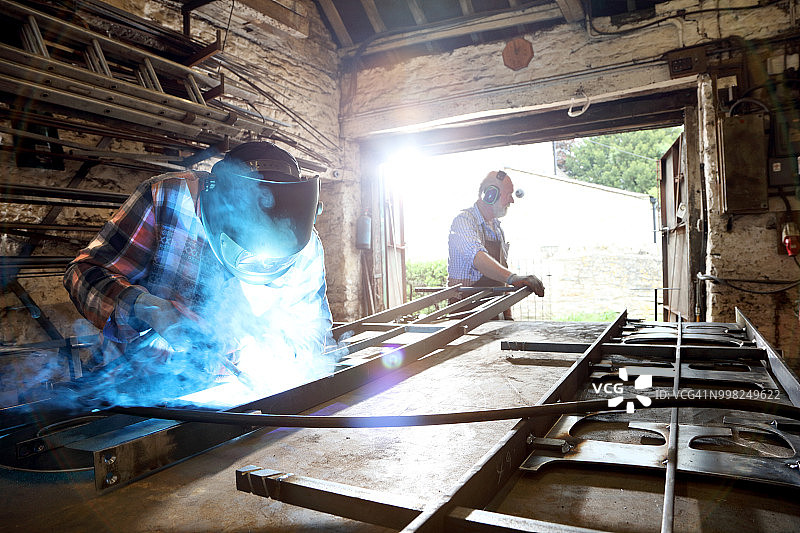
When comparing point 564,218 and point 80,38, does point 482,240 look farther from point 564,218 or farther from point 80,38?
point 564,218

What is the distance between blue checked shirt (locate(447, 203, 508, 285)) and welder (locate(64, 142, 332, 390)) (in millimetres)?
2934

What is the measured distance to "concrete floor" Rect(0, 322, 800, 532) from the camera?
0.94 meters

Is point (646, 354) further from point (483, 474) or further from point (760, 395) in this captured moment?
point (483, 474)

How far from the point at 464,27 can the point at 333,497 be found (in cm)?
614

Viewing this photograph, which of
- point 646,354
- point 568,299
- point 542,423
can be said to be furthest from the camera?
point 568,299

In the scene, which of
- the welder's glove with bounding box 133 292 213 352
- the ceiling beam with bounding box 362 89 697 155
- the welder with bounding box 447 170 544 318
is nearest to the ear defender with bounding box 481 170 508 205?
the welder with bounding box 447 170 544 318

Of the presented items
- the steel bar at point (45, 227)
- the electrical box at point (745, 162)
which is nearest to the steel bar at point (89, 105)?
the steel bar at point (45, 227)

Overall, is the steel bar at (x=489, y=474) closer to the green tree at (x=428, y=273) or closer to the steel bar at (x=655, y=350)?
the steel bar at (x=655, y=350)

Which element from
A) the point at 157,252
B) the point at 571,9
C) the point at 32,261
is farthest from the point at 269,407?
the point at 571,9

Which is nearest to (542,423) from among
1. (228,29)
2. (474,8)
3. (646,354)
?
(646,354)

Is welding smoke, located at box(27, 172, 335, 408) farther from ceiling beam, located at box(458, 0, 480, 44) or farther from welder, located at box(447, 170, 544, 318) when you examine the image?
ceiling beam, located at box(458, 0, 480, 44)

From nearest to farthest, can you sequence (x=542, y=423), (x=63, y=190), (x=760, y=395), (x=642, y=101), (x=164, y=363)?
1. (x=542, y=423)
2. (x=760, y=395)
3. (x=164, y=363)
4. (x=63, y=190)
5. (x=642, y=101)

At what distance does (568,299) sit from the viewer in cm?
1692

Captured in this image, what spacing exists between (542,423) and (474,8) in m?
5.89
